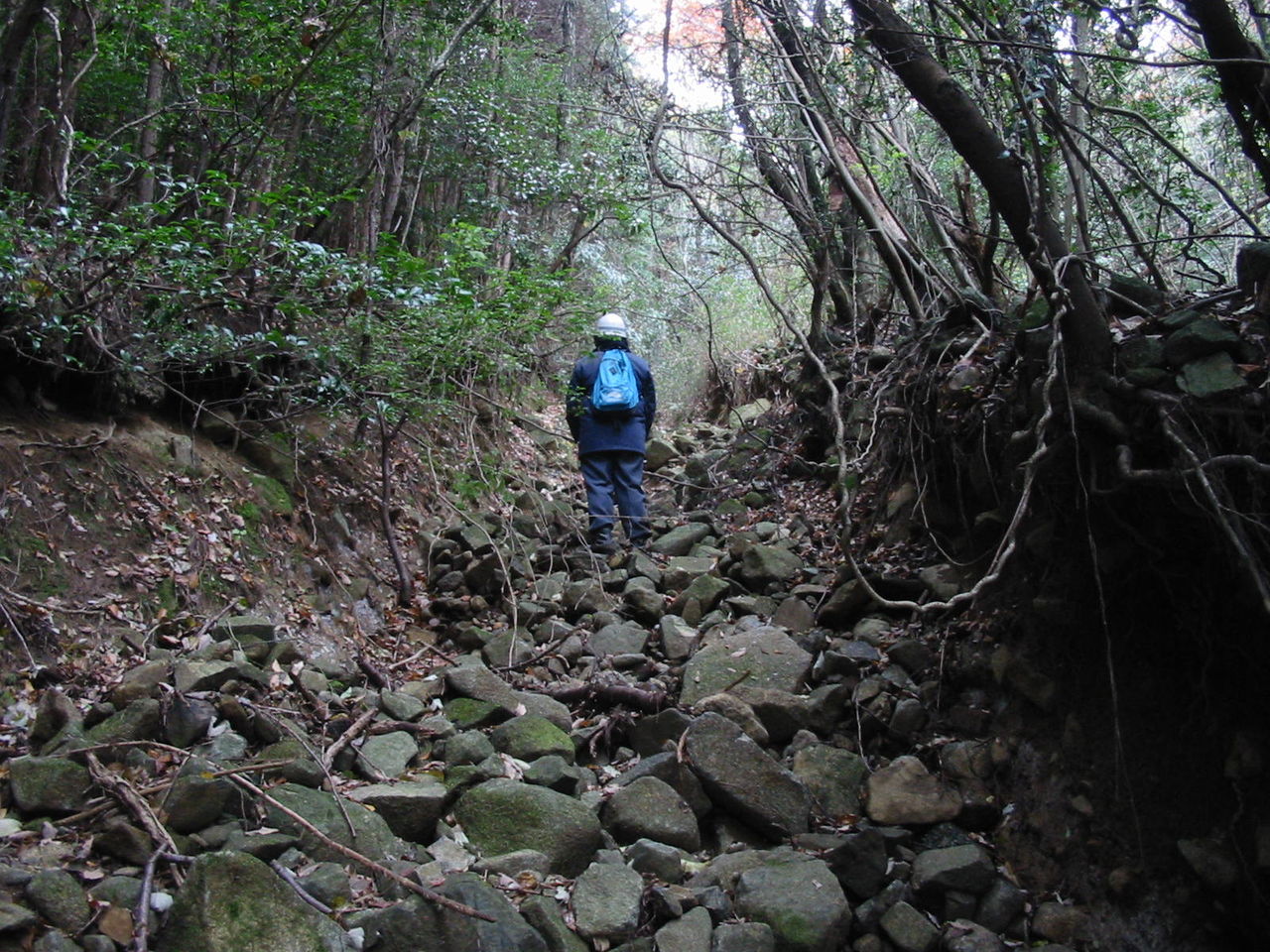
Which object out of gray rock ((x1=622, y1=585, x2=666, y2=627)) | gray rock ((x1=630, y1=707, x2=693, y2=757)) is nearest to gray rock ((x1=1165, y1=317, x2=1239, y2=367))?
gray rock ((x1=630, y1=707, x2=693, y2=757))

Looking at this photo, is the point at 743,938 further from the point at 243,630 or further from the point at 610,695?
the point at 243,630

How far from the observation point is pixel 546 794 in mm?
3938

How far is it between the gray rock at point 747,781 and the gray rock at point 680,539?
300cm

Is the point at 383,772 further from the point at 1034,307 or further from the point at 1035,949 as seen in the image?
the point at 1034,307

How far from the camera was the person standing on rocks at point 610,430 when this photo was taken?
291 inches

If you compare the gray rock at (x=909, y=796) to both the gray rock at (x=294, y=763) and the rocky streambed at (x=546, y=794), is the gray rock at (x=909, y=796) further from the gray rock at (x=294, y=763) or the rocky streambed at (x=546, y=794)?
the gray rock at (x=294, y=763)

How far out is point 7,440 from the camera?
455cm

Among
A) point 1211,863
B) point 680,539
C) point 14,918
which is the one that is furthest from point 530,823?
point 680,539

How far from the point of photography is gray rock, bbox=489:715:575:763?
4469 mm

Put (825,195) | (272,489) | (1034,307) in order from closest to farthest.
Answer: (1034,307)
(272,489)
(825,195)

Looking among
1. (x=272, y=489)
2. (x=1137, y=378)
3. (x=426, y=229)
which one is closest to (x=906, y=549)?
(x=1137, y=378)

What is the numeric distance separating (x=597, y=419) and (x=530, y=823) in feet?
13.4

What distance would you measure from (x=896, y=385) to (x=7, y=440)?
16.1 ft

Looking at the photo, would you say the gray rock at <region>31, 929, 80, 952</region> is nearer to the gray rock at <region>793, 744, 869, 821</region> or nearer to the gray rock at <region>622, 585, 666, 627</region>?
the gray rock at <region>793, 744, 869, 821</region>
